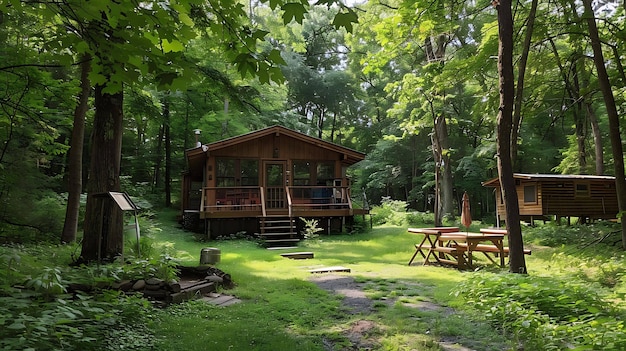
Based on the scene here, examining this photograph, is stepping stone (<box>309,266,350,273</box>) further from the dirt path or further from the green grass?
the dirt path

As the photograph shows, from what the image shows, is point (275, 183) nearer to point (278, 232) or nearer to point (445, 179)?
point (278, 232)

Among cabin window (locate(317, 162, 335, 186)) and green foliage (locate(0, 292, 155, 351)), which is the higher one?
cabin window (locate(317, 162, 335, 186))

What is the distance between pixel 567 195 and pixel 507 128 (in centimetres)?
1235

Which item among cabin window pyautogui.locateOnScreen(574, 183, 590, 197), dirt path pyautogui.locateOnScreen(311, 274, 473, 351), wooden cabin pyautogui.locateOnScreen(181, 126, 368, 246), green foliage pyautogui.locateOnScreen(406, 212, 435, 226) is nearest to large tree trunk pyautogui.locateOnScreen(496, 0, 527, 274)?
dirt path pyautogui.locateOnScreen(311, 274, 473, 351)

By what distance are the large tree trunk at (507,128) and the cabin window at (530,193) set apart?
11577 millimetres

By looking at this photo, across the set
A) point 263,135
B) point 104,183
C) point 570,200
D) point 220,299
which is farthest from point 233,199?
point 570,200

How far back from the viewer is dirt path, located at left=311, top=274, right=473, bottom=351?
404cm

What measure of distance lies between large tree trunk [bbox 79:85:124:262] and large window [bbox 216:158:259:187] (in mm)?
10303

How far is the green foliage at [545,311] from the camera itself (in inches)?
132

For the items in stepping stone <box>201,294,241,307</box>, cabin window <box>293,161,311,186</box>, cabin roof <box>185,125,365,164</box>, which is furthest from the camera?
cabin window <box>293,161,311,186</box>

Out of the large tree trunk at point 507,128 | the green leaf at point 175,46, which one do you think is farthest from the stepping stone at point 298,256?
the green leaf at point 175,46

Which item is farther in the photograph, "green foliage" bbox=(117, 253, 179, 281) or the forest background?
"green foliage" bbox=(117, 253, 179, 281)

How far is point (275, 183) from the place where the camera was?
61.2 feet

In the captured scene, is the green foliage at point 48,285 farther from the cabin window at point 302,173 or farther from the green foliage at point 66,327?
the cabin window at point 302,173
